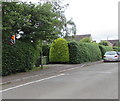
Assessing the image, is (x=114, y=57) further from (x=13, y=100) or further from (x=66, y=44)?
(x=13, y=100)

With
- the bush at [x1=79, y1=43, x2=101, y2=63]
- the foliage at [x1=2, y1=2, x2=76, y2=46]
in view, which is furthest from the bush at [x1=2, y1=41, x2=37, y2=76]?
the bush at [x1=79, y1=43, x2=101, y2=63]

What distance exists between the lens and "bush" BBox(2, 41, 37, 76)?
423 inches

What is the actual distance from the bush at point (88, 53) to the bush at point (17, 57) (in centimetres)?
857

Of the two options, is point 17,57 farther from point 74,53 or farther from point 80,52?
point 80,52

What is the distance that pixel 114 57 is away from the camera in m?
22.0

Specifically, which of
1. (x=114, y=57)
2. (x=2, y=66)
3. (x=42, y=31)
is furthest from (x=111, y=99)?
(x=114, y=57)

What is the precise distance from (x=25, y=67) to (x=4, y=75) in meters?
1.93

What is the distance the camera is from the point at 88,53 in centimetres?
2220

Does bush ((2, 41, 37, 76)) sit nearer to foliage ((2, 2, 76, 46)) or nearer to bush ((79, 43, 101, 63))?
foliage ((2, 2, 76, 46))

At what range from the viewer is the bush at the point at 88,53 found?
68.2ft

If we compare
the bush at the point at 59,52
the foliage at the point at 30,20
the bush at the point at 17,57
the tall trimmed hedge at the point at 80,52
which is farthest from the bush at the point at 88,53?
the bush at the point at 17,57

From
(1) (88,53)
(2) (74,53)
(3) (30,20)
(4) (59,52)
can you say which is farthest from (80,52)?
(3) (30,20)

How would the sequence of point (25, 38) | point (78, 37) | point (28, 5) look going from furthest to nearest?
point (78, 37) → point (25, 38) → point (28, 5)

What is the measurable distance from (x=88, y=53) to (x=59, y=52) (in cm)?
435
